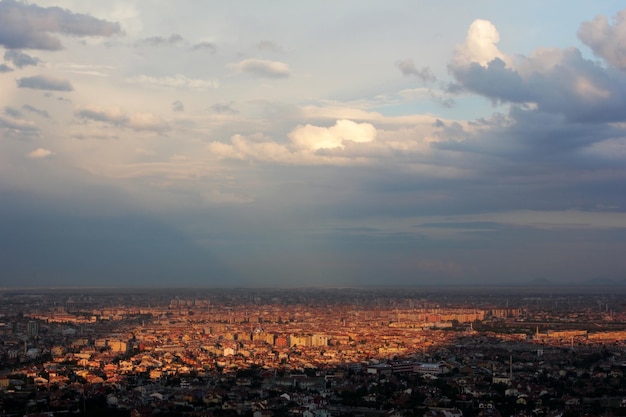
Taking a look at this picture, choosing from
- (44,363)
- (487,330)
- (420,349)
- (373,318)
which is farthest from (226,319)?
(44,363)

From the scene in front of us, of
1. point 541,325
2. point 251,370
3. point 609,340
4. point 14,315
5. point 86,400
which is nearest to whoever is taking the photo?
point 86,400

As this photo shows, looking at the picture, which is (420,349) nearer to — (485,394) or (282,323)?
(485,394)

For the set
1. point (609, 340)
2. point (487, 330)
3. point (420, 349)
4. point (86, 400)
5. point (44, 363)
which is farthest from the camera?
point (487, 330)

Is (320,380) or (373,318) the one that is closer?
(320,380)

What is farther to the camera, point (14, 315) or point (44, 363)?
point (14, 315)

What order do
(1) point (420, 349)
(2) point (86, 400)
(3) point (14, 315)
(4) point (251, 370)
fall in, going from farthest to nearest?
(3) point (14, 315) < (1) point (420, 349) < (4) point (251, 370) < (2) point (86, 400)

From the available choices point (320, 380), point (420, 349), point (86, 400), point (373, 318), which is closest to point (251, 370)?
point (320, 380)

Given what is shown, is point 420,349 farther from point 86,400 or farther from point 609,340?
point 86,400
